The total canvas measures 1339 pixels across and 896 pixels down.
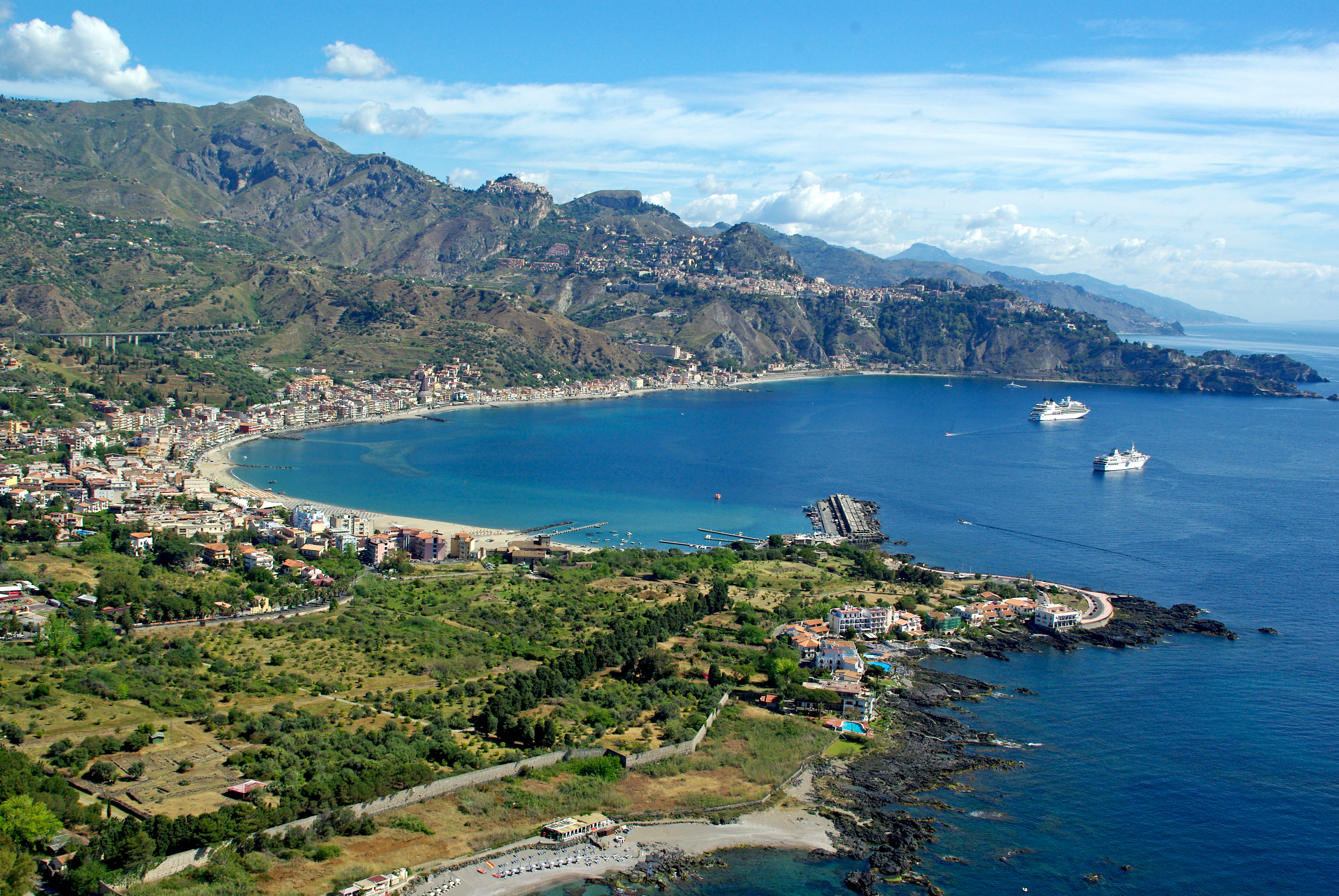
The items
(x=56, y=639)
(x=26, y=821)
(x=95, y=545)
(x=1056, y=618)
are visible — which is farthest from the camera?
(x=95, y=545)

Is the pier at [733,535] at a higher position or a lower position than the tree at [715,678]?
higher

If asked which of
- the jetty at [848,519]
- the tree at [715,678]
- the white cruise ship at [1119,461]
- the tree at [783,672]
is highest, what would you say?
the white cruise ship at [1119,461]

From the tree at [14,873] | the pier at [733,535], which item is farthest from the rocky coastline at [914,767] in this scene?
the pier at [733,535]

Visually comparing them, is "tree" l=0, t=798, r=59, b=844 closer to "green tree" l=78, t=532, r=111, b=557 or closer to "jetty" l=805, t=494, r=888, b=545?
"green tree" l=78, t=532, r=111, b=557

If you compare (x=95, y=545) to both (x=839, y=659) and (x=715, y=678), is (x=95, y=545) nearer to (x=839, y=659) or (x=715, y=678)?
(x=715, y=678)

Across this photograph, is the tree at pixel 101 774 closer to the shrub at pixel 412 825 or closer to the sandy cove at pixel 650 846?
the shrub at pixel 412 825

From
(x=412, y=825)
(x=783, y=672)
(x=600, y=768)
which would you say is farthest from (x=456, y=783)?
(x=783, y=672)
